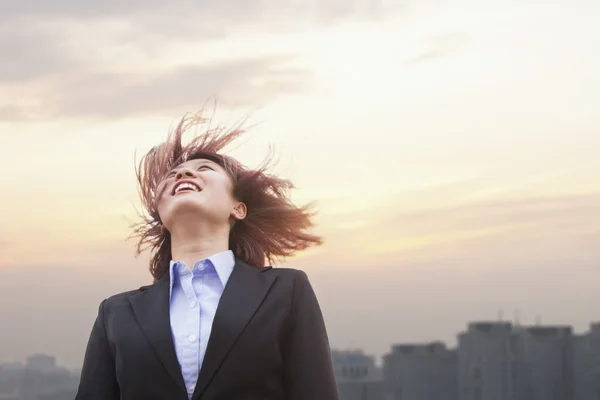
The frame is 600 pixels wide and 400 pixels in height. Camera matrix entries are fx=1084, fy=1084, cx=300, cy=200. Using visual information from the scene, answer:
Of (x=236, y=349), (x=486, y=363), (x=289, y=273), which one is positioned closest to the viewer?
(x=236, y=349)

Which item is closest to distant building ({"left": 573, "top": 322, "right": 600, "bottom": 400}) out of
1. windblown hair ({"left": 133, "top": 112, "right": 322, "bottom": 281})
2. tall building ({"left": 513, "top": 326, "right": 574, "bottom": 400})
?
tall building ({"left": 513, "top": 326, "right": 574, "bottom": 400})

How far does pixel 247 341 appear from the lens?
415 centimetres

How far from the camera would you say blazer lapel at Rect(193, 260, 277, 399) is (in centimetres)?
411

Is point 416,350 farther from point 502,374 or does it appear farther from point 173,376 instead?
point 173,376

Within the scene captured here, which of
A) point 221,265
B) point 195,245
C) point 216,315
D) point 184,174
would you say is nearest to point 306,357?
point 216,315

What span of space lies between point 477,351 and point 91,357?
37.5 m

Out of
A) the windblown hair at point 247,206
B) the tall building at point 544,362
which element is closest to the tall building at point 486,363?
the tall building at point 544,362

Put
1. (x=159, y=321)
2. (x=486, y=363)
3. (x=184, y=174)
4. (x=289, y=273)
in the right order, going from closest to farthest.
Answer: (x=159, y=321), (x=289, y=273), (x=184, y=174), (x=486, y=363)

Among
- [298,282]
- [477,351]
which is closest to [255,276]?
[298,282]

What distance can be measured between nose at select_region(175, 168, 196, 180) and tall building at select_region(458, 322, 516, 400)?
36912 mm

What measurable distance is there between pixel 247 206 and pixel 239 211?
9 cm

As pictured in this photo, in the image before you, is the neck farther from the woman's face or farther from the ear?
the ear

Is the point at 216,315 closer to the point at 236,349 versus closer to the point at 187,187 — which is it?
the point at 236,349

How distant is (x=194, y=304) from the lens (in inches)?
168
